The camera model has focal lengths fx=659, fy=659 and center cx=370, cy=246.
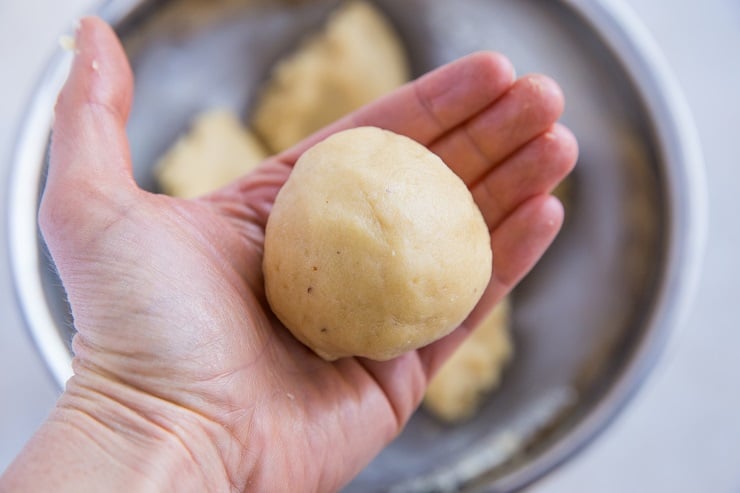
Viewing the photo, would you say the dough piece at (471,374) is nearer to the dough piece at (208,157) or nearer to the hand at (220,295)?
the hand at (220,295)

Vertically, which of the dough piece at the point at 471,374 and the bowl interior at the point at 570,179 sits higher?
the bowl interior at the point at 570,179

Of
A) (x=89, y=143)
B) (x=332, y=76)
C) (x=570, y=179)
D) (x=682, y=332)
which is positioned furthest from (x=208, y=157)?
(x=682, y=332)

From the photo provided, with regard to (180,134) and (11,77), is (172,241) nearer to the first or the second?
(180,134)

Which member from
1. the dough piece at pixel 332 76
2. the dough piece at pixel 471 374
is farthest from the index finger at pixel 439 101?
the dough piece at pixel 471 374

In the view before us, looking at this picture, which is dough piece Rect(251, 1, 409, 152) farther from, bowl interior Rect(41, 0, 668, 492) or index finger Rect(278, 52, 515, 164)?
index finger Rect(278, 52, 515, 164)

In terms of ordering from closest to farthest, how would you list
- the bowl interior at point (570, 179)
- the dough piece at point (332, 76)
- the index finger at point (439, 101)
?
the index finger at point (439, 101), the bowl interior at point (570, 179), the dough piece at point (332, 76)

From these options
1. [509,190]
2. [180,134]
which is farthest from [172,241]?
[180,134]

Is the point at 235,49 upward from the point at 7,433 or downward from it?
upward
